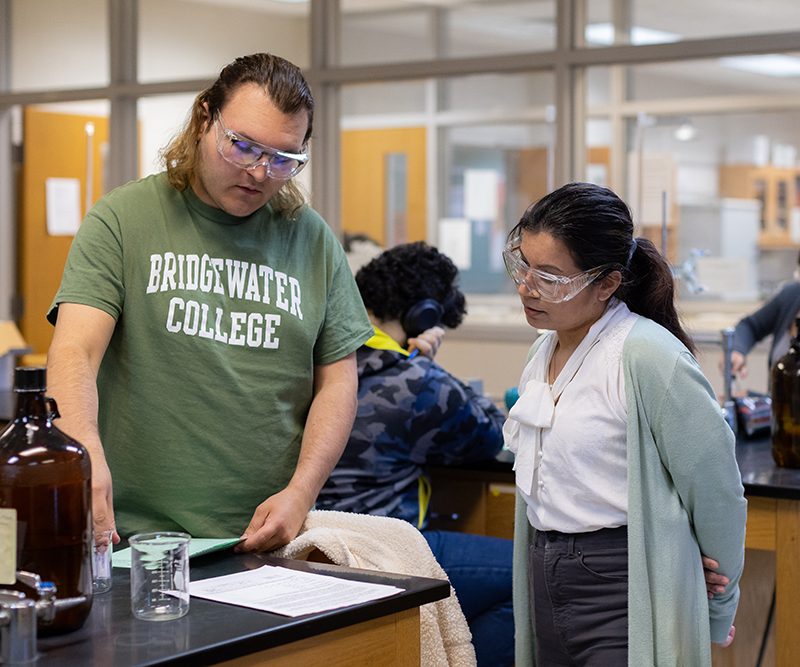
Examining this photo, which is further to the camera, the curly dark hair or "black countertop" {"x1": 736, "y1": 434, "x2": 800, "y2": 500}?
the curly dark hair

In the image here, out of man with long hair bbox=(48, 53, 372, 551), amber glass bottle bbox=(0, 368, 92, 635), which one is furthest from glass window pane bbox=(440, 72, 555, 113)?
amber glass bottle bbox=(0, 368, 92, 635)

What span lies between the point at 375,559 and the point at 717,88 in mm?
4193

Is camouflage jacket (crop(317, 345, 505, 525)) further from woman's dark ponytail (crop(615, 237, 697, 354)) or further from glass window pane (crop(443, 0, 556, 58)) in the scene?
glass window pane (crop(443, 0, 556, 58))

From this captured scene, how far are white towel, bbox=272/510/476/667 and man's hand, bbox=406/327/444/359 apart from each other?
876 millimetres

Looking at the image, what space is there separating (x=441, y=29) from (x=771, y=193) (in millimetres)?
2126

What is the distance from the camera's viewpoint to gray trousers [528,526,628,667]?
75.5 inches

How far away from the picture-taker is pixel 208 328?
204cm

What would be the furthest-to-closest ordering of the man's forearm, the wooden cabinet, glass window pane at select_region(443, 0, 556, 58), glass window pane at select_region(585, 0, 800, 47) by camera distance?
1. the wooden cabinet
2. glass window pane at select_region(443, 0, 556, 58)
3. glass window pane at select_region(585, 0, 800, 47)
4. the man's forearm

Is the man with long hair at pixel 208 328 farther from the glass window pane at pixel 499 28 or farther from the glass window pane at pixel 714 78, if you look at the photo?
the glass window pane at pixel 714 78

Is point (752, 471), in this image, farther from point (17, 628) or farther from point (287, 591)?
point (17, 628)

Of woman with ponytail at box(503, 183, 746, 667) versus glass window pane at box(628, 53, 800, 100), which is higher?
glass window pane at box(628, 53, 800, 100)

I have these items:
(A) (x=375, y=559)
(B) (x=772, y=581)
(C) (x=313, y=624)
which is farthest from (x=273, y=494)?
(B) (x=772, y=581)

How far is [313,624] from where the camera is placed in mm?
1541

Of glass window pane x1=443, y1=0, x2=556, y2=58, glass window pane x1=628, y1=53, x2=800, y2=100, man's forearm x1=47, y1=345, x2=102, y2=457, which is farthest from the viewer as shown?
glass window pane x1=628, y1=53, x2=800, y2=100
